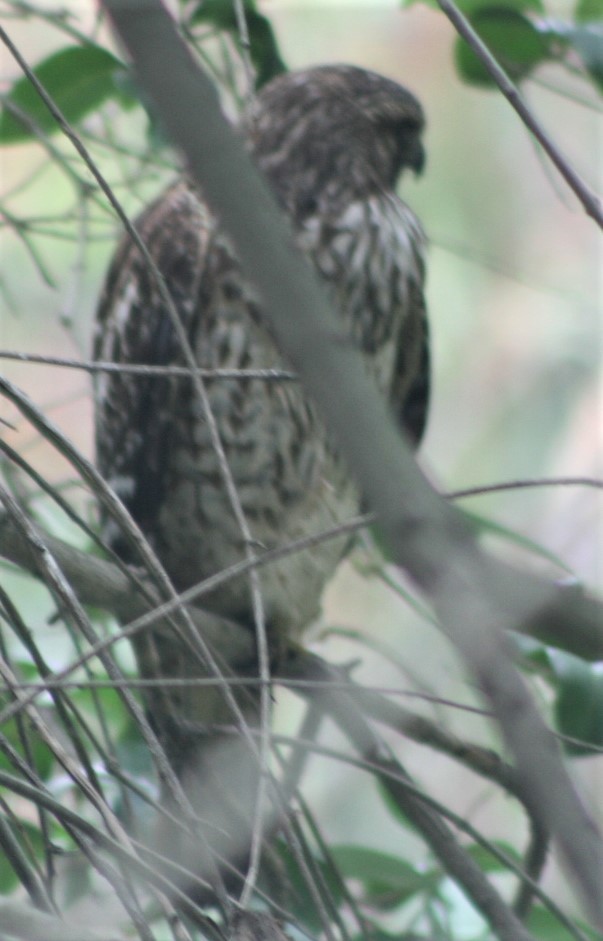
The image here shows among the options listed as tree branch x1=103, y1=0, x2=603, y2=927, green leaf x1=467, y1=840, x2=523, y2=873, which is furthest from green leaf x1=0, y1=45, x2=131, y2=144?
tree branch x1=103, y1=0, x2=603, y2=927

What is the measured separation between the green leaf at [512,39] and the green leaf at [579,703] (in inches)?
27.8

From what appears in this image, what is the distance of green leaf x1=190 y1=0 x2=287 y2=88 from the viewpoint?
5.26ft

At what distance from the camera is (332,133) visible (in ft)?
6.08

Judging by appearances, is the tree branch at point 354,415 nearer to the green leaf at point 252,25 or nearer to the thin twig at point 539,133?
the thin twig at point 539,133

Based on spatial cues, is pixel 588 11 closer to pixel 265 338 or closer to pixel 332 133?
pixel 332 133

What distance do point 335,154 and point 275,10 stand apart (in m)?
1.60

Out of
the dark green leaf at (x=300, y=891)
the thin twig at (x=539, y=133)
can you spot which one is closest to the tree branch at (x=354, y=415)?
the thin twig at (x=539, y=133)

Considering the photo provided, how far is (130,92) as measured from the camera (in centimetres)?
160

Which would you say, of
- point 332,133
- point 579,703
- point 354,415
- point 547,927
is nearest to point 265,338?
point 332,133

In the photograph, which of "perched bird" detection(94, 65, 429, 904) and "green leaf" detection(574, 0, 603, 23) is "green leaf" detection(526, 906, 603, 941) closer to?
"perched bird" detection(94, 65, 429, 904)

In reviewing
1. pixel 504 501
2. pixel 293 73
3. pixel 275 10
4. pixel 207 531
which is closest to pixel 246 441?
pixel 207 531

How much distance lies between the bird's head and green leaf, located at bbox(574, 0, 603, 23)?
0.31 m

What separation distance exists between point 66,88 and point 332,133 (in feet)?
1.38

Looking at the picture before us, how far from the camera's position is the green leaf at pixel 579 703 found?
131 centimetres
